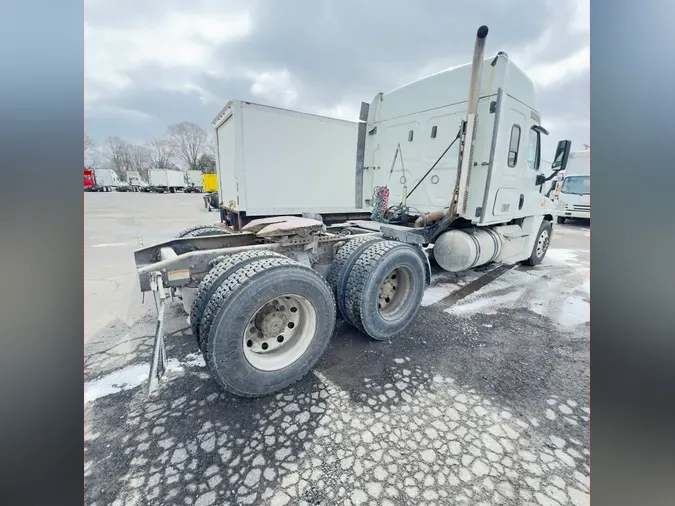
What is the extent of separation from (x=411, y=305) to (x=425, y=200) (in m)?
2.39

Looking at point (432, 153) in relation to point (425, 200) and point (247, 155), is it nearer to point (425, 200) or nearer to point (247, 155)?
point (425, 200)

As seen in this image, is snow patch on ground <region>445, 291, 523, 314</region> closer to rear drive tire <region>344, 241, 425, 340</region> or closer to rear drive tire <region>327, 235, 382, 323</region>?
rear drive tire <region>344, 241, 425, 340</region>

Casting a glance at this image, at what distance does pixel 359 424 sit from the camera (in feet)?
7.09

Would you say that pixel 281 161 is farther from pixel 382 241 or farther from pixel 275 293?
pixel 275 293

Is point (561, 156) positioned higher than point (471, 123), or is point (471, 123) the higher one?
point (471, 123)

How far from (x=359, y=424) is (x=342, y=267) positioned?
167cm

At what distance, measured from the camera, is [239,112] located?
6.31 meters

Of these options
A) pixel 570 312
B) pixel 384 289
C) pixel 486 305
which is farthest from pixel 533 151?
pixel 384 289

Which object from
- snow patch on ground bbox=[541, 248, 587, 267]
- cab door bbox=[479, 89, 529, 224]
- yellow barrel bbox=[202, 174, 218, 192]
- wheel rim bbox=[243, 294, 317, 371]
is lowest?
wheel rim bbox=[243, 294, 317, 371]

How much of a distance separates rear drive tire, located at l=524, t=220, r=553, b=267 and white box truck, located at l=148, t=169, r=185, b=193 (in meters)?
49.7

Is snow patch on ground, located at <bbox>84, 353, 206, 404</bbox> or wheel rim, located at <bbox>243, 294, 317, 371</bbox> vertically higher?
wheel rim, located at <bbox>243, 294, 317, 371</bbox>

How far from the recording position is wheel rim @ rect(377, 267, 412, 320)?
146 inches

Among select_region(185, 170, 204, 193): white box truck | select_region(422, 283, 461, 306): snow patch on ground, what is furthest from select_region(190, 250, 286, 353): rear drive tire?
select_region(185, 170, 204, 193): white box truck
